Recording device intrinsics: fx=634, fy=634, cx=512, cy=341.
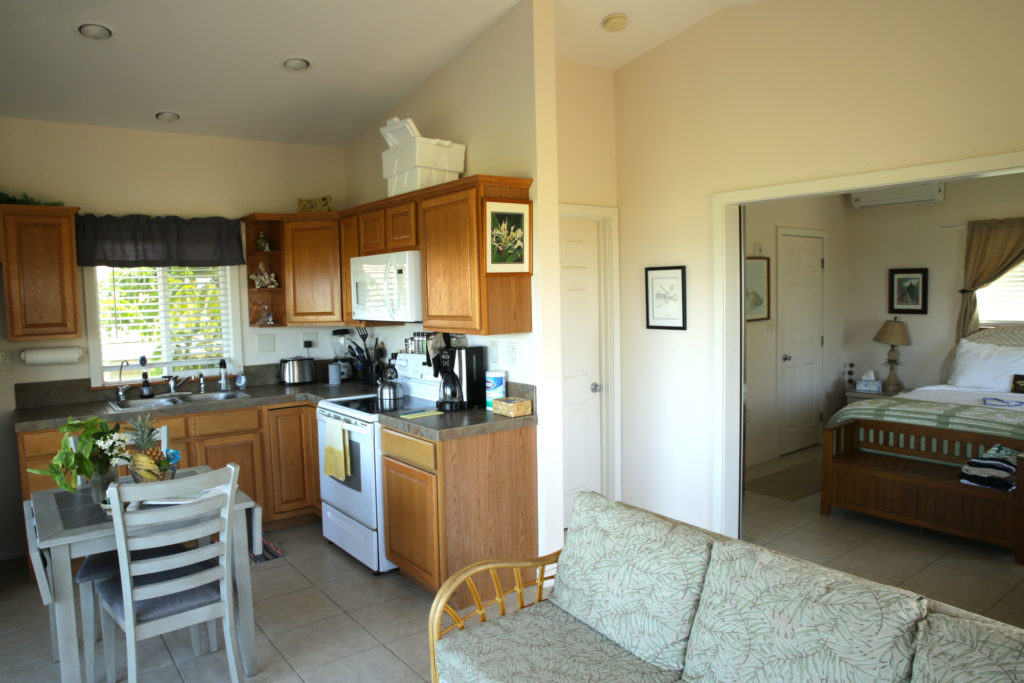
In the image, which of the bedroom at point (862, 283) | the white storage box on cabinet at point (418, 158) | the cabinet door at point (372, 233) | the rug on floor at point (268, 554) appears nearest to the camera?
the white storage box on cabinet at point (418, 158)

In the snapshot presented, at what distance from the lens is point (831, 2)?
3262 mm

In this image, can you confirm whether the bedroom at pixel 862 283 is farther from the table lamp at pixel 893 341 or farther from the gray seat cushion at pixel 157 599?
the gray seat cushion at pixel 157 599

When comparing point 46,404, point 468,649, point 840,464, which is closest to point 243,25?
point 46,404

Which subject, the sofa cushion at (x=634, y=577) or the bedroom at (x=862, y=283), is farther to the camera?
the bedroom at (x=862, y=283)

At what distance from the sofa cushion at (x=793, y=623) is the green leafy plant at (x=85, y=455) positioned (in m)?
2.34

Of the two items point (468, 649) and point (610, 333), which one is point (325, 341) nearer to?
point (610, 333)

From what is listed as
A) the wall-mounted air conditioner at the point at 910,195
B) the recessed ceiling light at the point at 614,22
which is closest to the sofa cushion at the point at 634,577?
the recessed ceiling light at the point at 614,22

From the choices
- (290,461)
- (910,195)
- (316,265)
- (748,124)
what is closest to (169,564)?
(290,461)

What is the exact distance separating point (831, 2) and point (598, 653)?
3.30 m

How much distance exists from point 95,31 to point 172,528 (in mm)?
2448

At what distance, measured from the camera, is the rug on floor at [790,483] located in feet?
16.9

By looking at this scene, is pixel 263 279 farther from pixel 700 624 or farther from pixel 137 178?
pixel 700 624

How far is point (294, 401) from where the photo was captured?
450 cm

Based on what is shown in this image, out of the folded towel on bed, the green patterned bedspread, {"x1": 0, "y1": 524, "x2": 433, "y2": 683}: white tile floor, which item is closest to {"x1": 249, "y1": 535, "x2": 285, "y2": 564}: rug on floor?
{"x1": 0, "y1": 524, "x2": 433, "y2": 683}: white tile floor
